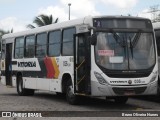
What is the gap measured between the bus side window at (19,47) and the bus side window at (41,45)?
2.30 m

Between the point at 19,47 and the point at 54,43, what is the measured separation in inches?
193

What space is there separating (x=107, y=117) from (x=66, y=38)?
4978mm

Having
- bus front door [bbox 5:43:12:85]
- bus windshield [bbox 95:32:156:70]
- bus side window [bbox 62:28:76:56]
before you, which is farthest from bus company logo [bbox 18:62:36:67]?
bus windshield [bbox 95:32:156:70]

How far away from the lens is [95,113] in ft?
47.6

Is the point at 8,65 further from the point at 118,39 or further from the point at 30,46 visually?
the point at 118,39

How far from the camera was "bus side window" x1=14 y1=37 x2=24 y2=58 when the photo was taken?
22984mm

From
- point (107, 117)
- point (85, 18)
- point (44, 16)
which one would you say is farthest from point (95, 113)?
point (44, 16)

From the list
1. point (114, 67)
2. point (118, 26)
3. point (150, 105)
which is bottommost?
point (150, 105)

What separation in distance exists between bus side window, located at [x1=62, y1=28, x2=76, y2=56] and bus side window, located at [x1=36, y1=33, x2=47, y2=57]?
2067 millimetres

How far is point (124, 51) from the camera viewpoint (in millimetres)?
15672

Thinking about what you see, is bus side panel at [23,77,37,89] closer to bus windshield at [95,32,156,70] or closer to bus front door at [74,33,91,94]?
bus front door at [74,33,91,94]

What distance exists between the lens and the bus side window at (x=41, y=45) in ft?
65.2

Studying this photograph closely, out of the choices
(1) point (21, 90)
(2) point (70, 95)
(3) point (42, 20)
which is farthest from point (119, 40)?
(3) point (42, 20)

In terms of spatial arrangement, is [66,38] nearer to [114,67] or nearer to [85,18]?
[85,18]
